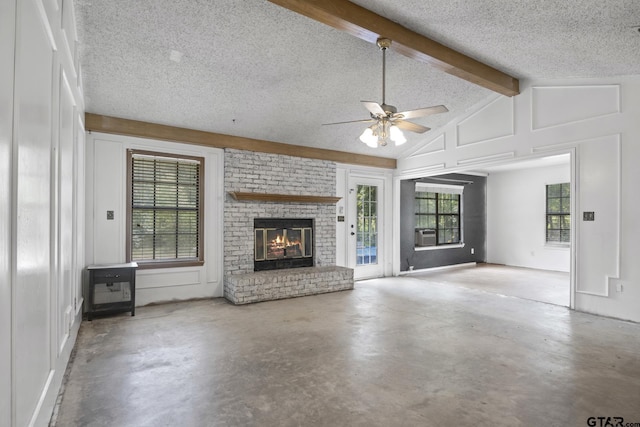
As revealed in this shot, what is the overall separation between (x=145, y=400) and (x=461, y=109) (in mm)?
6055

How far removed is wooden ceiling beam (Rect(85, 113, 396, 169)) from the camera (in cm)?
473

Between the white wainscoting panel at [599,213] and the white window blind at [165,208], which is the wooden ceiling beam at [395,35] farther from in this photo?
the white window blind at [165,208]

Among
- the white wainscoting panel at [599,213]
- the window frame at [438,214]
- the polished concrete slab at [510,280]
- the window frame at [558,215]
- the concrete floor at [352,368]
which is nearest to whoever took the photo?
the concrete floor at [352,368]

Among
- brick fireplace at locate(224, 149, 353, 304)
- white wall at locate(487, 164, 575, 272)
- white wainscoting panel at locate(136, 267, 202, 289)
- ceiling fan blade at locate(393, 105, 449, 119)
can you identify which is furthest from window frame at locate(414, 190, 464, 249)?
white wainscoting panel at locate(136, 267, 202, 289)

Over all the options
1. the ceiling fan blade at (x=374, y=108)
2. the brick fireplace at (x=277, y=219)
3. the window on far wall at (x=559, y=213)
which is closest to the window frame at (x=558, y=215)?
the window on far wall at (x=559, y=213)

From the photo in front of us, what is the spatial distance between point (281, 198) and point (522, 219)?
6.66 meters

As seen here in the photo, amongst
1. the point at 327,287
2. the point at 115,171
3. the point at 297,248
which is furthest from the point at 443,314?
the point at 115,171

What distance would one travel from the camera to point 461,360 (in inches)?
123

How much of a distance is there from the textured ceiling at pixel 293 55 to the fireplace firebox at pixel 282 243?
1.64m

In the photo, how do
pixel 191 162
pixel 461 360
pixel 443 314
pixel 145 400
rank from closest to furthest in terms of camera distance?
pixel 145 400 → pixel 461 360 → pixel 443 314 → pixel 191 162

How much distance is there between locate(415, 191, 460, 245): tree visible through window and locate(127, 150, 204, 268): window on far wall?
5135mm

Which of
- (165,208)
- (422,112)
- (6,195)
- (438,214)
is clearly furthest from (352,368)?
(438,214)

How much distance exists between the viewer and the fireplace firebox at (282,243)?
5.94m

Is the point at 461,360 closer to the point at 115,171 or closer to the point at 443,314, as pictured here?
the point at 443,314
